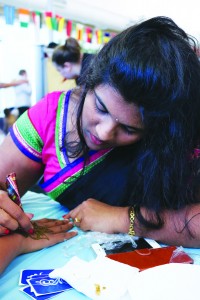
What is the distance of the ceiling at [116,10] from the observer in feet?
12.1

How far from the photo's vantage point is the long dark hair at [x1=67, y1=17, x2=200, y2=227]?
2.06 feet

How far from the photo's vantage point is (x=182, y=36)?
2.31 ft

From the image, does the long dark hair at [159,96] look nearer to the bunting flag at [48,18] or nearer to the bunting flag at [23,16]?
the bunting flag at [23,16]

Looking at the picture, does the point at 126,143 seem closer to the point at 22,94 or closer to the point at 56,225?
the point at 56,225

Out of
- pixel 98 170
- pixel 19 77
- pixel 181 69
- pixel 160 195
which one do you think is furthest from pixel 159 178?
pixel 19 77

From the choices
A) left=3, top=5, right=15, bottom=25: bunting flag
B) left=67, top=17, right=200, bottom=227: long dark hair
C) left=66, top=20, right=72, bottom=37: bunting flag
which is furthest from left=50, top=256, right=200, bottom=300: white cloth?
left=66, top=20, right=72, bottom=37: bunting flag

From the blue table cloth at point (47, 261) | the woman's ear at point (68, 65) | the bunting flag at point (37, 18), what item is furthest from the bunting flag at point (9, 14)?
the blue table cloth at point (47, 261)

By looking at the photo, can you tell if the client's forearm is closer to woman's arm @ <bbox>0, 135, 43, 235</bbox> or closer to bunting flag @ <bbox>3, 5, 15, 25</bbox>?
woman's arm @ <bbox>0, 135, 43, 235</bbox>

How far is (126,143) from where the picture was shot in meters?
0.80

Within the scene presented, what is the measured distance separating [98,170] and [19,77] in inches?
116

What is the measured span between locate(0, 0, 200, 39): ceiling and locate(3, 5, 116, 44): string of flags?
0.26ft

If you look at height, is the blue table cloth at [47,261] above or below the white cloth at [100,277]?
below

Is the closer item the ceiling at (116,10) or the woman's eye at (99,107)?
the woman's eye at (99,107)

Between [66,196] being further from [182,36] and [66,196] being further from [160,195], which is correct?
[182,36]
